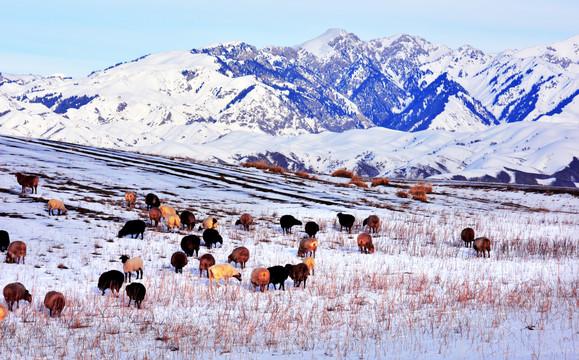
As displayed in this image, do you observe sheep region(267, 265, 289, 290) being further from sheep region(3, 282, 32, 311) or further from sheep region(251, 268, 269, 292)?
sheep region(3, 282, 32, 311)

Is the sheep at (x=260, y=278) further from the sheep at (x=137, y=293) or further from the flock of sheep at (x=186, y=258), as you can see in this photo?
the sheep at (x=137, y=293)

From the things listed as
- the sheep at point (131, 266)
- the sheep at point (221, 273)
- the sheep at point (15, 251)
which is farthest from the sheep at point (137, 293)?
the sheep at point (15, 251)

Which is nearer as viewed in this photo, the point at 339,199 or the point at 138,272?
the point at 138,272

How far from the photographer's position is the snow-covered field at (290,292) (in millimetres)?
9828

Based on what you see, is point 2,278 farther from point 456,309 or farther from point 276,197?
point 276,197

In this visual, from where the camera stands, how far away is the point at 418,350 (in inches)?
372

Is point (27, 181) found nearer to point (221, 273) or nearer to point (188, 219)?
point (188, 219)

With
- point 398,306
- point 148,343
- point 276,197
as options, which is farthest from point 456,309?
point 276,197

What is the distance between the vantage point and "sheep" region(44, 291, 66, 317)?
1139 cm

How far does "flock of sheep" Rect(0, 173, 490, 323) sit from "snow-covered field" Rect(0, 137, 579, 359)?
355mm

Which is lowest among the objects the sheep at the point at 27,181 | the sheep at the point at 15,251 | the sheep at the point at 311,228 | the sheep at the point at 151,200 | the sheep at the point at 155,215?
the sheep at the point at 15,251

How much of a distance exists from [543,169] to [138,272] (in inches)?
8285

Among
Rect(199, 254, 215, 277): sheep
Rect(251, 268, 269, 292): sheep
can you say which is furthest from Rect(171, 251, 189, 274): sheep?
Rect(251, 268, 269, 292): sheep

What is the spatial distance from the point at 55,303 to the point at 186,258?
529 cm
